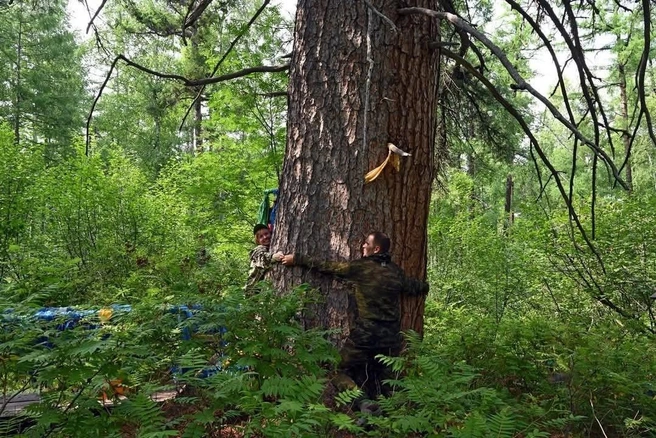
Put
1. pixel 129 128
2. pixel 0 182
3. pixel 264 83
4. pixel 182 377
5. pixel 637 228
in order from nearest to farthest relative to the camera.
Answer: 1. pixel 182 377
2. pixel 637 228
3. pixel 264 83
4. pixel 0 182
5. pixel 129 128

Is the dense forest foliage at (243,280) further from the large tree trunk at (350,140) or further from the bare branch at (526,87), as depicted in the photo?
the large tree trunk at (350,140)

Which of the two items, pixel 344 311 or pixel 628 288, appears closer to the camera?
pixel 344 311

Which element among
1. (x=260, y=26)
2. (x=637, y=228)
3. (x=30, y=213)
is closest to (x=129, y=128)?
(x=30, y=213)

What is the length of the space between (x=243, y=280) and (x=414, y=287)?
3.59 m

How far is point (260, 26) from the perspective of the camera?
876 cm

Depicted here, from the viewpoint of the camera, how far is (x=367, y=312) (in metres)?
3.39

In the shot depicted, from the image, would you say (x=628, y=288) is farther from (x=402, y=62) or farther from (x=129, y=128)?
(x=129, y=128)

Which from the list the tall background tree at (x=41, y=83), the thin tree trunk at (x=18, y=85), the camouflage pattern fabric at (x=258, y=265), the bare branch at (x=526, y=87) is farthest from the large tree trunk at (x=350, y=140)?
the thin tree trunk at (x=18, y=85)

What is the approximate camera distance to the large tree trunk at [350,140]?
342cm

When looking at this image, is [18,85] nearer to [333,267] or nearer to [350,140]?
[350,140]

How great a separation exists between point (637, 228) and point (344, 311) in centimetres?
646

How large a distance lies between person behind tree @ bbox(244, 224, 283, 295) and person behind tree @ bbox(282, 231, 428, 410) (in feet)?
0.84

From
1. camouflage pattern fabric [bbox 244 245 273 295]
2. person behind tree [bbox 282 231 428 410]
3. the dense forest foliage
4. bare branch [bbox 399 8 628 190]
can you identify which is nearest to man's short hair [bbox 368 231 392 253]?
person behind tree [bbox 282 231 428 410]

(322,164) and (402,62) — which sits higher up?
(402,62)
